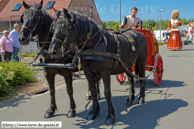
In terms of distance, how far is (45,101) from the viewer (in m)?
5.75

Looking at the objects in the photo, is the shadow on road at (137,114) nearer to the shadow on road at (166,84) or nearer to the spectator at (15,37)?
the shadow on road at (166,84)

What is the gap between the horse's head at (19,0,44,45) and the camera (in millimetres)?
3998

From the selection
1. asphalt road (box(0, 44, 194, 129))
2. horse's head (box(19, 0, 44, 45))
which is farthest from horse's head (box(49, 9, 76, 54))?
asphalt road (box(0, 44, 194, 129))

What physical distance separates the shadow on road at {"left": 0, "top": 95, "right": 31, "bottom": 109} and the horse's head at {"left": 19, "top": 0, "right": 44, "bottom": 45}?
7.23 ft

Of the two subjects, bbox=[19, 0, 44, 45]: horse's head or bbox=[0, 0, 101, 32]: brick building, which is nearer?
bbox=[19, 0, 44, 45]: horse's head

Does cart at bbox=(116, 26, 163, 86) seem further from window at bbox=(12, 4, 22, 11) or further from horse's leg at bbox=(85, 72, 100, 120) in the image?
window at bbox=(12, 4, 22, 11)

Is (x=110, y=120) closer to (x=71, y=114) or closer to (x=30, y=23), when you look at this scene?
(x=71, y=114)

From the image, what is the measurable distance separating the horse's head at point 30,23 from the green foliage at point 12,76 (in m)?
2.45

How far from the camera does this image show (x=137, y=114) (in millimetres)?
4668

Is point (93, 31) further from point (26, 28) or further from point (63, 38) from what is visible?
point (26, 28)

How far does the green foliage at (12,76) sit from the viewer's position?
603 centimetres

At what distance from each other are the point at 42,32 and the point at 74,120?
5.98 ft

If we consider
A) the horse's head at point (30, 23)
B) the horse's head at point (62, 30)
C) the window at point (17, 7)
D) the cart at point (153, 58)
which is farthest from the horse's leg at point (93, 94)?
the window at point (17, 7)

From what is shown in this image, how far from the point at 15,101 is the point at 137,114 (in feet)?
10.4
